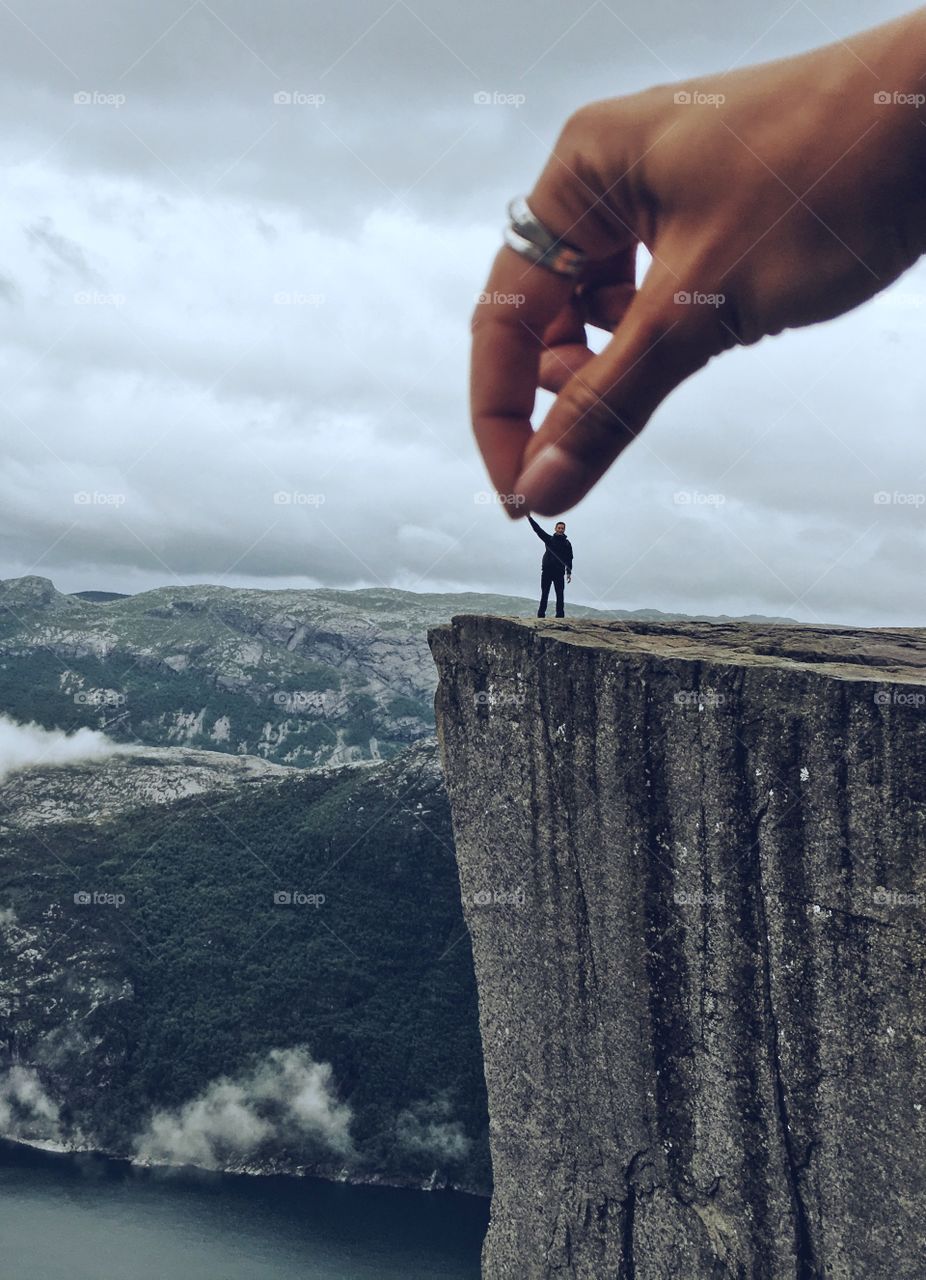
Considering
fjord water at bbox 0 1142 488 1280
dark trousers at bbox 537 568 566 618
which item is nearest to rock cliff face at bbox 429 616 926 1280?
dark trousers at bbox 537 568 566 618

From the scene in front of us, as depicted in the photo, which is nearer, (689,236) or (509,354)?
(689,236)

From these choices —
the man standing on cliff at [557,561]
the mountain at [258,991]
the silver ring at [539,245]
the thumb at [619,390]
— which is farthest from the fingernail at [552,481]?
the mountain at [258,991]

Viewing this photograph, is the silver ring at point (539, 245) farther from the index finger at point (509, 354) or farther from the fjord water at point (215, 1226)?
the fjord water at point (215, 1226)

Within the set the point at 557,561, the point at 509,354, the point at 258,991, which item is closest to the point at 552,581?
the point at 557,561

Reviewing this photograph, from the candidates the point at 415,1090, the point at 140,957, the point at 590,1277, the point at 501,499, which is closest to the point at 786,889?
the point at 590,1277

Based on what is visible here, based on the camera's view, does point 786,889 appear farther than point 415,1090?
No

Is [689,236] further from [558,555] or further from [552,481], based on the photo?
[558,555]

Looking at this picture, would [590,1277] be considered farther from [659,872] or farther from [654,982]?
[659,872]

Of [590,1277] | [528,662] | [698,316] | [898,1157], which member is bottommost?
[590,1277]
